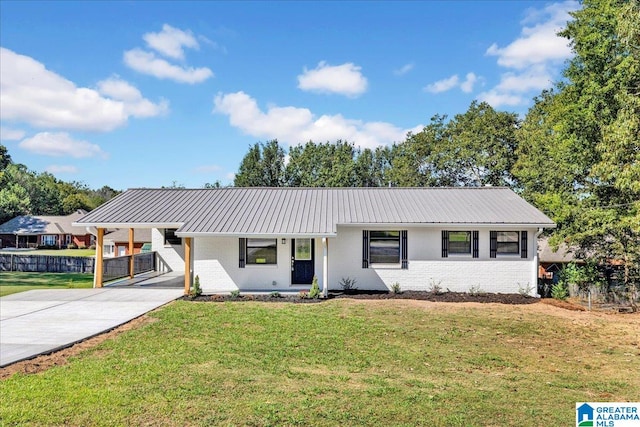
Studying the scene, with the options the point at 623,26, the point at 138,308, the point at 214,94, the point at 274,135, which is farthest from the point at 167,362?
the point at 274,135

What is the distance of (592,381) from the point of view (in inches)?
276

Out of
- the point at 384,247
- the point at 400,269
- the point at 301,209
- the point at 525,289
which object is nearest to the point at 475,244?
the point at 525,289

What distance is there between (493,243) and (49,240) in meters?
57.4

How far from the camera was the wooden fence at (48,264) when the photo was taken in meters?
25.7

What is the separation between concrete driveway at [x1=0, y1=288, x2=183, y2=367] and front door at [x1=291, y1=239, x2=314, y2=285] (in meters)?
4.39

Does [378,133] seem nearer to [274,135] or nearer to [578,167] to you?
[274,135]

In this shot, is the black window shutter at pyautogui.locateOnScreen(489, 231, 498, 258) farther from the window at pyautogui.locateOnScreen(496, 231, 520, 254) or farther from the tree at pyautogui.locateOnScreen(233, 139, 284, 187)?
the tree at pyautogui.locateOnScreen(233, 139, 284, 187)

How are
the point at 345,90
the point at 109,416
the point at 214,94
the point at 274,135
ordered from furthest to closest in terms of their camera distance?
1. the point at 274,135
2. the point at 345,90
3. the point at 214,94
4. the point at 109,416

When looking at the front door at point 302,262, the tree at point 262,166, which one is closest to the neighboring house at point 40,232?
the tree at point 262,166

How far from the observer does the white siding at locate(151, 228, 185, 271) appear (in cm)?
2128

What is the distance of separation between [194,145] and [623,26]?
83.5 feet

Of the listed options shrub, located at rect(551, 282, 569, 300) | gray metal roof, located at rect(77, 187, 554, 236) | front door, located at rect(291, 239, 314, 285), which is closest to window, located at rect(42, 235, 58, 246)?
gray metal roof, located at rect(77, 187, 554, 236)

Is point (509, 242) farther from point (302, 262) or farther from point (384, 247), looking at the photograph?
point (302, 262)

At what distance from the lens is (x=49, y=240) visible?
54.9m
